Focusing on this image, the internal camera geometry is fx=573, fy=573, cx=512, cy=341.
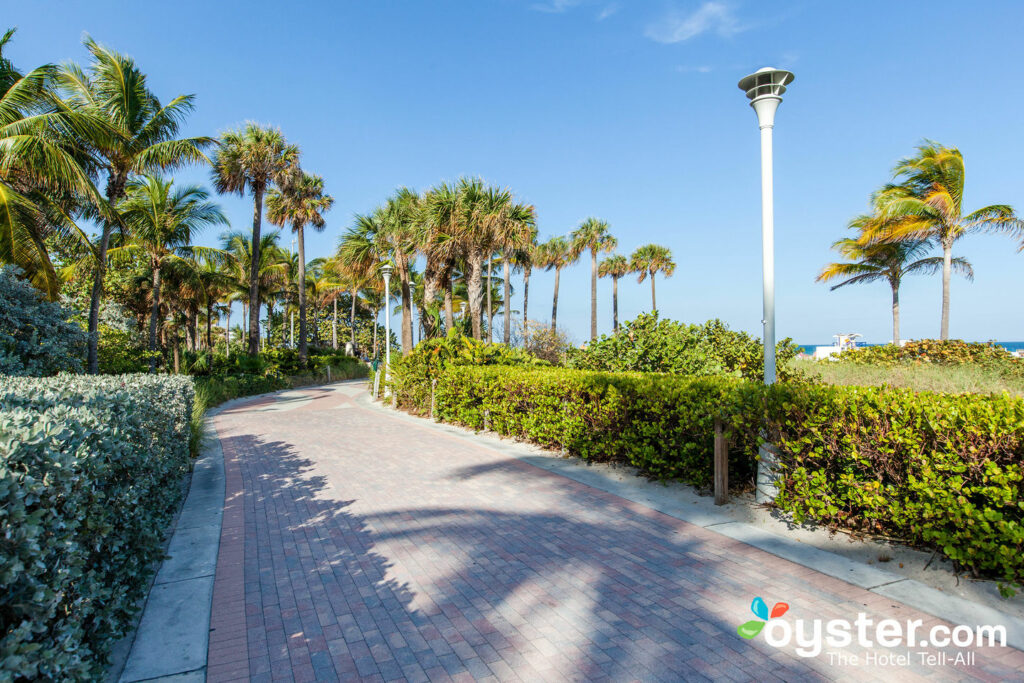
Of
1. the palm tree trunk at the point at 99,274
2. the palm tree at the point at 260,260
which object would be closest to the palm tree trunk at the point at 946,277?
the palm tree trunk at the point at 99,274

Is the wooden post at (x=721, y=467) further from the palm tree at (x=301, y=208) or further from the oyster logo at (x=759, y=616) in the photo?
the palm tree at (x=301, y=208)

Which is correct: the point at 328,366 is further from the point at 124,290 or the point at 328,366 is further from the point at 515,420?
the point at 515,420

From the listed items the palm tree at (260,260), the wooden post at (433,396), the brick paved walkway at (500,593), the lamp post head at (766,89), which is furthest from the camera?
the palm tree at (260,260)

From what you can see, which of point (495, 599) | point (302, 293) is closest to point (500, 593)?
point (495, 599)

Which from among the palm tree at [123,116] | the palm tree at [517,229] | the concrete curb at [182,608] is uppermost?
the palm tree at [123,116]

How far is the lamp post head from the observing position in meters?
5.69

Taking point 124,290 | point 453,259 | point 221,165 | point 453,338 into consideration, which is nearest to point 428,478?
point 453,338

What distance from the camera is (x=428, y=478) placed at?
7.80m

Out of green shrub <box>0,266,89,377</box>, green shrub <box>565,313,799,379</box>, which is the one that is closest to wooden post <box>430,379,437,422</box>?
green shrub <box>565,313,799,379</box>

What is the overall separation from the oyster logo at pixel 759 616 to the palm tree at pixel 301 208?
2825cm

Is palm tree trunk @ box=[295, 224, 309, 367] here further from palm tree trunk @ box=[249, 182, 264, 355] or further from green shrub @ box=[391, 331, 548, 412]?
green shrub @ box=[391, 331, 548, 412]

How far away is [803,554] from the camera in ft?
15.2

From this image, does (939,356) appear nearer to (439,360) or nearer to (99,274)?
(439,360)

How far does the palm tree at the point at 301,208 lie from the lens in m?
28.7
